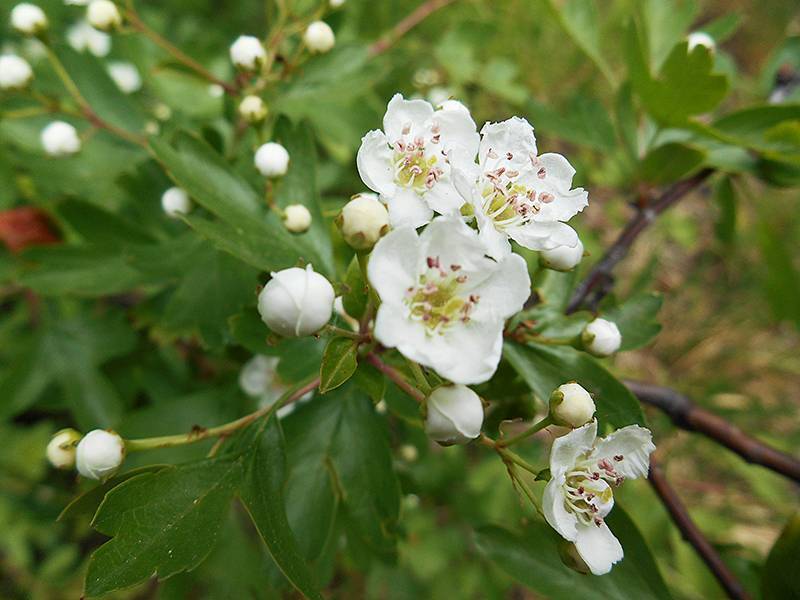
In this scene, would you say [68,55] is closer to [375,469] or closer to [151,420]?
[151,420]

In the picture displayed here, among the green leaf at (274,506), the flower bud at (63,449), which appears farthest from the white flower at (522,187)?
the flower bud at (63,449)

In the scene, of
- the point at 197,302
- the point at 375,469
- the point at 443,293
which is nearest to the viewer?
the point at 443,293

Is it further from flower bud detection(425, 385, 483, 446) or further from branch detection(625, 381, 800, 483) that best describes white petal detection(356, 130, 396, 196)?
branch detection(625, 381, 800, 483)

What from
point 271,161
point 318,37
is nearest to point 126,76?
point 318,37

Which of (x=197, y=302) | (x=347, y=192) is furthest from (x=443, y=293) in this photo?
(x=347, y=192)

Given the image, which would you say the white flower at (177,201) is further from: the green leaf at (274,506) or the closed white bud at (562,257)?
the closed white bud at (562,257)

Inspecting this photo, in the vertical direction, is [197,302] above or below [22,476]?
above

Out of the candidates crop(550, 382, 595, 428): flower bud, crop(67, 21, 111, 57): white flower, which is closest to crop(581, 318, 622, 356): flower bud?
crop(550, 382, 595, 428): flower bud

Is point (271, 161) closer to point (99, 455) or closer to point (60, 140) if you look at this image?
point (99, 455)
